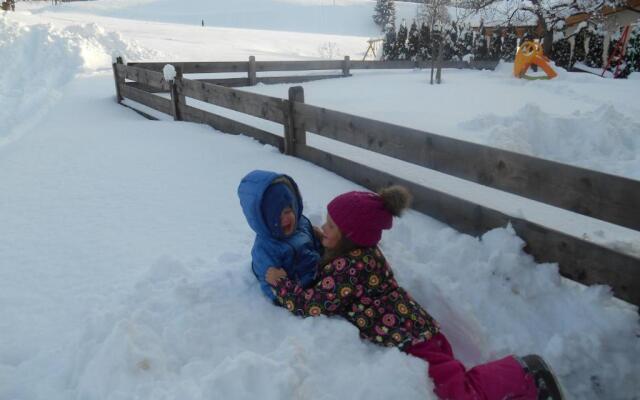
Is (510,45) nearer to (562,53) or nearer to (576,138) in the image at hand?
(562,53)

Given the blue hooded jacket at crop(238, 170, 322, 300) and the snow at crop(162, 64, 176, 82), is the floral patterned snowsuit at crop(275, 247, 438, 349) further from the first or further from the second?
the snow at crop(162, 64, 176, 82)

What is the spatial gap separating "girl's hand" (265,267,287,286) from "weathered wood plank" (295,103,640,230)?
1791mm

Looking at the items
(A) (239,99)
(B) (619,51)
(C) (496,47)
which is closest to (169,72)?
(A) (239,99)

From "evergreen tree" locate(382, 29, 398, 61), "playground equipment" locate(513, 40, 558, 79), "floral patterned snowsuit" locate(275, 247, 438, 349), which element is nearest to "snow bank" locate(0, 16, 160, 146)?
"floral patterned snowsuit" locate(275, 247, 438, 349)

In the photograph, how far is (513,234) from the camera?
3547 millimetres

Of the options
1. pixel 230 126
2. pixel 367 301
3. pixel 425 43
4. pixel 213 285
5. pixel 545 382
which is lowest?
pixel 545 382

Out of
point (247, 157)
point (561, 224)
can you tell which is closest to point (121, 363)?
point (561, 224)

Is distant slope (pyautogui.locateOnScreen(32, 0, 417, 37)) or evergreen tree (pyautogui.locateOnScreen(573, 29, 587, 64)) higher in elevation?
distant slope (pyautogui.locateOnScreen(32, 0, 417, 37))

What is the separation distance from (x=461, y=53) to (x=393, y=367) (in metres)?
24.8

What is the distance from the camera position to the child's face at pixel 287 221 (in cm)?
308

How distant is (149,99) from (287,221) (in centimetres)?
805

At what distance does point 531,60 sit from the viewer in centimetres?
1491

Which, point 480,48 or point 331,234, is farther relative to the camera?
point 480,48

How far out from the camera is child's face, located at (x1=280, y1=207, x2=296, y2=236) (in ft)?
10.1
